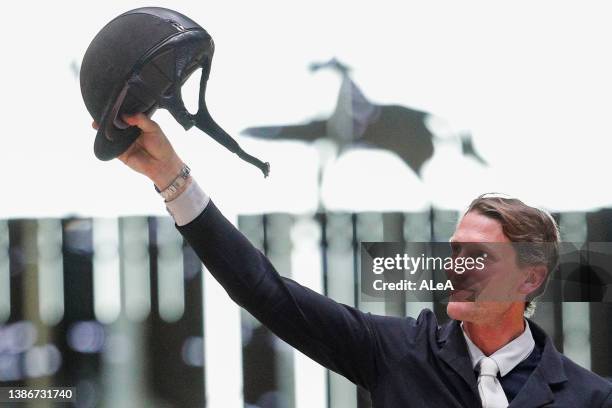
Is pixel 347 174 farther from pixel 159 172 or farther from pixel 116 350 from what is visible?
pixel 159 172

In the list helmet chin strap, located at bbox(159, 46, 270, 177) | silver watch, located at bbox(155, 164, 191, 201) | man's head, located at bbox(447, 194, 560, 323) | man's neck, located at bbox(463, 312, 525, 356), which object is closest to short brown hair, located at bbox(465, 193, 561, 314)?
man's head, located at bbox(447, 194, 560, 323)

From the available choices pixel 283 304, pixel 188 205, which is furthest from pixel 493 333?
pixel 188 205

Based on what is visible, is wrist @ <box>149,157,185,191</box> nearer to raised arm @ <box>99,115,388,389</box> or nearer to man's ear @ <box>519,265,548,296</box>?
raised arm @ <box>99,115,388,389</box>

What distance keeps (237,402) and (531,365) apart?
93 cm

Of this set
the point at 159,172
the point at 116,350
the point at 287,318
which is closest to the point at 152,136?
the point at 159,172

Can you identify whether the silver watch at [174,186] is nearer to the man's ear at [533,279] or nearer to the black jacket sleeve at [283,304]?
the black jacket sleeve at [283,304]

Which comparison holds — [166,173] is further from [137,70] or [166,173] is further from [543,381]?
[543,381]

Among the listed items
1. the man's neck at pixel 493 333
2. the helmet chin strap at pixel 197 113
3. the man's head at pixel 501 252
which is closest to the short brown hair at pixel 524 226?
the man's head at pixel 501 252

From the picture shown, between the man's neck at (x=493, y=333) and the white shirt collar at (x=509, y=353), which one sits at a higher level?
the man's neck at (x=493, y=333)

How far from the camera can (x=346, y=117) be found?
210 centimetres

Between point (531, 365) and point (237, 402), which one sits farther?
point (237, 402)

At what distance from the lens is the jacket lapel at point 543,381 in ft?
4.33

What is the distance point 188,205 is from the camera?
48.4 inches

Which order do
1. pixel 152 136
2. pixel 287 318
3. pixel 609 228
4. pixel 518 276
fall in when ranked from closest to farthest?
pixel 152 136
pixel 287 318
pixel 518 276
pixel 609 228
